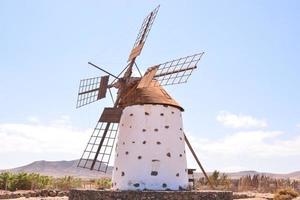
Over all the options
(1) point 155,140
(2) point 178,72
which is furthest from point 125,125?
(2) point 178,72

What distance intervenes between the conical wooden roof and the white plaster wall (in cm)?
23

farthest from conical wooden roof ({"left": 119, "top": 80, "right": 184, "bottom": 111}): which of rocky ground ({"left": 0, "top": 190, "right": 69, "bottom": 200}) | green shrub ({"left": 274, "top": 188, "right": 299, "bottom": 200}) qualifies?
rocky ground ({"left": 0, "top": 190, "right": 69, "bottom": 200})

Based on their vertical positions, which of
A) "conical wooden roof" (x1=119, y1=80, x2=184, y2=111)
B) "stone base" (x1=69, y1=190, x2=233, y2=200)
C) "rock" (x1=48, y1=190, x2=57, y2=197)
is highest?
"conical wooden roof" (x1=119, y1=80, x2=184, y2=111)

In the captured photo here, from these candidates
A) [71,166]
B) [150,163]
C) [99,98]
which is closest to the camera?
[150,163]

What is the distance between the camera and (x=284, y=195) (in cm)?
2694

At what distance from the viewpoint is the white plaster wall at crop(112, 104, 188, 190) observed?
1811 centimetres

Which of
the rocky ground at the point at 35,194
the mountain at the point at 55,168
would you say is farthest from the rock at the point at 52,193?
the mountain at the point at 55,168

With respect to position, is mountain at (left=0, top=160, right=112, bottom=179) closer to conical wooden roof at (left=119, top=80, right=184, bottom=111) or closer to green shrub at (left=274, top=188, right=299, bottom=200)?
green shrub at (left=274, top=188, right=299, bottom=200)

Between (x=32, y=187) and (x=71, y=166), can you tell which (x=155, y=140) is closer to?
(x=32, y=187)

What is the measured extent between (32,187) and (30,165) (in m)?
117

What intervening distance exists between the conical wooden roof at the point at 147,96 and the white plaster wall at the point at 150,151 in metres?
0.23

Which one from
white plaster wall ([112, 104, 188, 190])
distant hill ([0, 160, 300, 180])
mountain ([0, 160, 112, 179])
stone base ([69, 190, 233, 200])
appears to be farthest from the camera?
mountain ([0, 160, 112, 179])

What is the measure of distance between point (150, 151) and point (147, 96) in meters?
2.55

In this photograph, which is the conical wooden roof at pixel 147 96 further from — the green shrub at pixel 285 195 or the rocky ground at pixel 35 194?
the rocky ground at pixel 35 194
